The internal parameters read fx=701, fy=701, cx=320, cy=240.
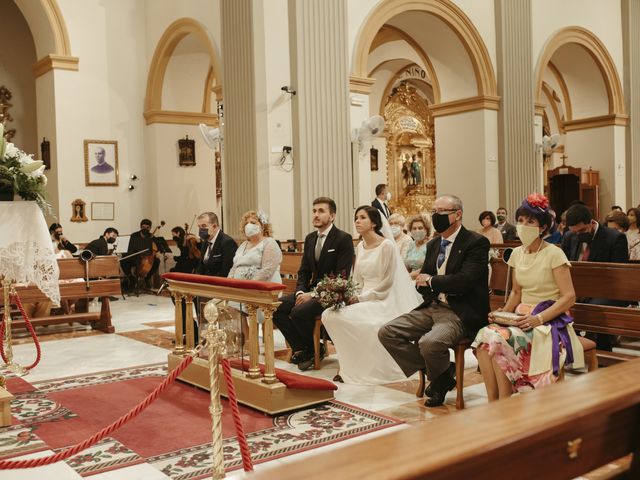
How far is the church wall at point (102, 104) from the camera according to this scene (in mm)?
13609

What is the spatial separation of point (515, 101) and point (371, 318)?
10221 mm

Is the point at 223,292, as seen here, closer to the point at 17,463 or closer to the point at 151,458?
the point at 151,458

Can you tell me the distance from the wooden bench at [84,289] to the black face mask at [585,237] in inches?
221

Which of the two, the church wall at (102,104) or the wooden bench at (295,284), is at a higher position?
the church wall at (102,104)

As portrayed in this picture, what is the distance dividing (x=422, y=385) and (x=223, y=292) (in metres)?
1.65

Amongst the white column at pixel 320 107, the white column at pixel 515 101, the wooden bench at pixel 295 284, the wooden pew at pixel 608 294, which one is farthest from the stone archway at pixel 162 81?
the wooden pew at pixel 608 294

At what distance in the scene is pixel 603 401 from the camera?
1.58m

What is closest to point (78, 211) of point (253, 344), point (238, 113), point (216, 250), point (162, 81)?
point (162, 81)

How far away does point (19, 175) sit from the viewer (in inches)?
213

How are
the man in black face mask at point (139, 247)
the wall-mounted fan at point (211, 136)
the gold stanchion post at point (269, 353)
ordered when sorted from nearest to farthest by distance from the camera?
the gold stanchion post at point (269, 353) < the wall-mounted fan at point (211, 136) < the man in black face mask at point (139, 247)

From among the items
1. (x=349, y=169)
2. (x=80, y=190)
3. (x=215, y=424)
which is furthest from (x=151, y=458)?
(x=80, y=190)

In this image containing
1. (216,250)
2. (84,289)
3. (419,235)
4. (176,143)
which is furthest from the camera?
(176,143)

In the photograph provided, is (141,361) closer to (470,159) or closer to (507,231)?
(507,231)

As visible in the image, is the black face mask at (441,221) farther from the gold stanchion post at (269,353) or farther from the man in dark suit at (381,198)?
the man in dark suit at (381,198)
